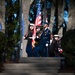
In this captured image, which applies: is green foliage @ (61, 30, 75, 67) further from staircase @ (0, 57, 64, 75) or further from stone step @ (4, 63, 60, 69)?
stone step @ (4, 63, 60, 69)

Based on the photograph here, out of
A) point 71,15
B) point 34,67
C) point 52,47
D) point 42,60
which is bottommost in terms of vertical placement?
point 34,67

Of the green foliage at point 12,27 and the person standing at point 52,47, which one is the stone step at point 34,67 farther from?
the person standing at point 52,47

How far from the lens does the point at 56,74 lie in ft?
39.4

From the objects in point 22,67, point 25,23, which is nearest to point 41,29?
point 25,23

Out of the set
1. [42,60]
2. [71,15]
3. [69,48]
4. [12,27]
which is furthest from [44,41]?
[69,48]

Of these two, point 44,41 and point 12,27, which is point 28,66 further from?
point 12,27

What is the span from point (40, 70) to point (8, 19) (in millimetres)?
6664

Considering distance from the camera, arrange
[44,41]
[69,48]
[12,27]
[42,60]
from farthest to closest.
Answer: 1. [12,27]
2. [44,41]
3. [42,60]
4. [69,48]

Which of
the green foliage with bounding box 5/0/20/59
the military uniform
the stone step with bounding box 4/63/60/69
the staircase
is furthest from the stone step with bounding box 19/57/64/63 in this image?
the military uniform

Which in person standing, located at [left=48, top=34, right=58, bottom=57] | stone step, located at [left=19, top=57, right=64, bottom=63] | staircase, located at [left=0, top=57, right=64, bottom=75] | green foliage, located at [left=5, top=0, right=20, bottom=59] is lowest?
staircase, located at [left=0, top=57, right=64, bottom=75]

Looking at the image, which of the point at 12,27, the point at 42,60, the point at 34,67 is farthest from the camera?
the point at 12,27

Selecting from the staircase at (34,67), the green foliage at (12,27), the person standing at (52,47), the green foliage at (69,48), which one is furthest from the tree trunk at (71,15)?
the green foliage at (69,48)

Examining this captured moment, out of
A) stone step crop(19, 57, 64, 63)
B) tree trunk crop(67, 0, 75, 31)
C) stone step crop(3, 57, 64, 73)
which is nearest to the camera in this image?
stone step crop(3, 57, 64, 73)

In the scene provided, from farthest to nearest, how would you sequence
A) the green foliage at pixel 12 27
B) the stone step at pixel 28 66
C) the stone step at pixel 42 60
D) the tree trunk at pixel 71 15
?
1. the tree trunk at pixel 71 15
2. the green foliage at pixel 12 27
3. the stone step at pixel 42 60
4. the stone step at pixel 28 66
